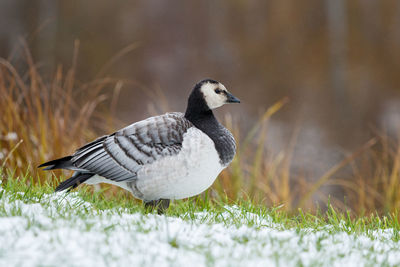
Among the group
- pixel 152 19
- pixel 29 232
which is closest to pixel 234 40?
pixel 152 19

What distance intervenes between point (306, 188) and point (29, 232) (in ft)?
14.2

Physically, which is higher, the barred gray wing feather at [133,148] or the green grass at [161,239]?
the barred gray wing feather at [133,148]

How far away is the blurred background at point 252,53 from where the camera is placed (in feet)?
44.5

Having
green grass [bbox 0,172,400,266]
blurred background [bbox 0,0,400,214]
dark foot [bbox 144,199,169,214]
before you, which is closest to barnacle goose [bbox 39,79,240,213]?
dark foot [bbox 144,199,169,214]

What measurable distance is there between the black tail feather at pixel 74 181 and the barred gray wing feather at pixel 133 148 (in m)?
0.08

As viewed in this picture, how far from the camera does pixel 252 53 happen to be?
16.9 metres

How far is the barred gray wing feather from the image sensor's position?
3.87 m

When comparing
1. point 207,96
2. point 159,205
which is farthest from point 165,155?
point 207,96

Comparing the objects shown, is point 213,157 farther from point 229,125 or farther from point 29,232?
point 229,125

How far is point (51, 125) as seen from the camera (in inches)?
223

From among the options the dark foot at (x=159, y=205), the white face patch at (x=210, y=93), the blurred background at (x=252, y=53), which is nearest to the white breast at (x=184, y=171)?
the dark foot at (x=159, y=205)

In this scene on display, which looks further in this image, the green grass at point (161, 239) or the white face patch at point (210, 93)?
the white face patch at point (210, 93)

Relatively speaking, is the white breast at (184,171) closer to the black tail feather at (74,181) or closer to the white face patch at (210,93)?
the white face patch at (210,93)

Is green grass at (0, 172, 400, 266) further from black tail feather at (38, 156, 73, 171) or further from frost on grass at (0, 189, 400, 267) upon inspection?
black tail feather at (38, 156, 73, 171)
